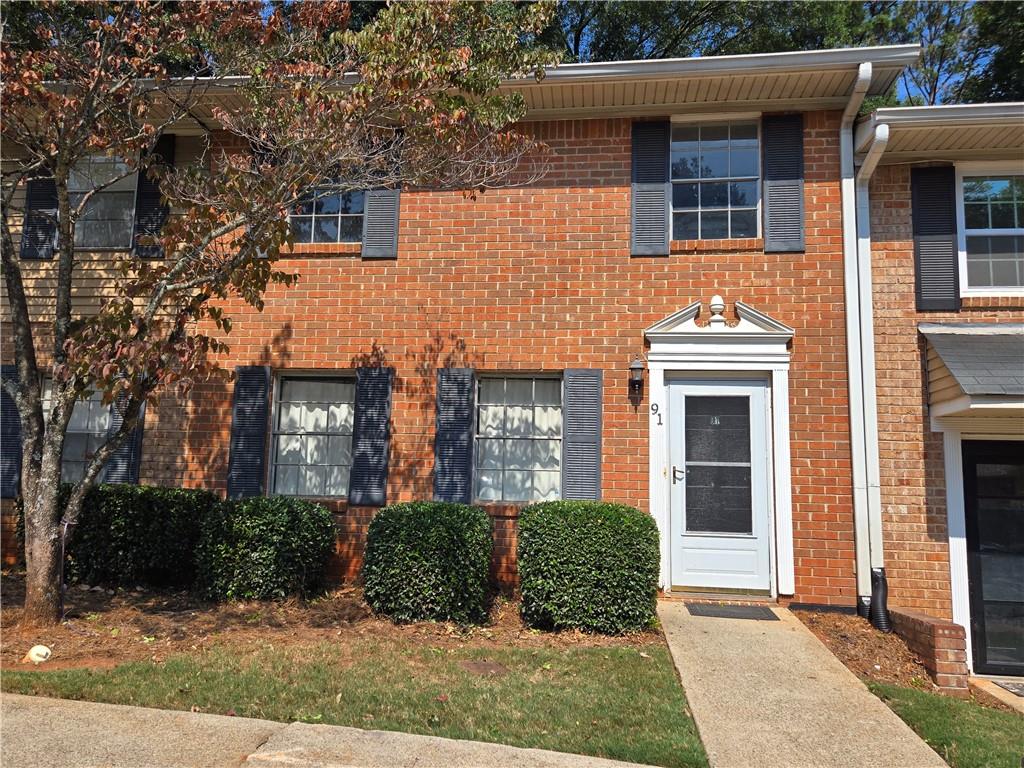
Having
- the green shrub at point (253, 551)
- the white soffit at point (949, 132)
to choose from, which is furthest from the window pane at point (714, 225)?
the green shrub at point (253, 551)

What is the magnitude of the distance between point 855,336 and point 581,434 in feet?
9.52

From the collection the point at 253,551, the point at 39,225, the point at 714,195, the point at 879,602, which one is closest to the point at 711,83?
the point at 714,195

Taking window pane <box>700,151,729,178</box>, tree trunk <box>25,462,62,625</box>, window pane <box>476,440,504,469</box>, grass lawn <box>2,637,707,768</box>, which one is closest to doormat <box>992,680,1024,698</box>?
grass lawn <box>2,637,707,768</box>

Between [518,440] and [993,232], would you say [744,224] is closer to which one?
[993,232]

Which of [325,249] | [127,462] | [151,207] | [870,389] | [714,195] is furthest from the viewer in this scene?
[151,207]

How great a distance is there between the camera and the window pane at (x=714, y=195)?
7.74 m

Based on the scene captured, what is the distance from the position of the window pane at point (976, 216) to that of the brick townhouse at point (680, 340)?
0.11 feet

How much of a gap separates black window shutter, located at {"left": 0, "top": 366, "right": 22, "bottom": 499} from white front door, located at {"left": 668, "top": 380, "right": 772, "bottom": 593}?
7.17 metres

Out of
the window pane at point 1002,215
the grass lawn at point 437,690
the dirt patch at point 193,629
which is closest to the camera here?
the grass lawn at point 437,690

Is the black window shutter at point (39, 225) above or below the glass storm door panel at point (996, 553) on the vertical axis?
above

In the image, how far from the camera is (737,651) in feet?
18.4

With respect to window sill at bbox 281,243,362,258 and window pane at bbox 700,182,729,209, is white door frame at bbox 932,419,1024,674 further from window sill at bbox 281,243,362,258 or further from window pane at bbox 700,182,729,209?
window sill at bbox 281,243,362,258

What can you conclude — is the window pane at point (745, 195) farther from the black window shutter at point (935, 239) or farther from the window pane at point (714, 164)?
the black window shutter at point (935, 239)

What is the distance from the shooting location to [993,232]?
744cm
